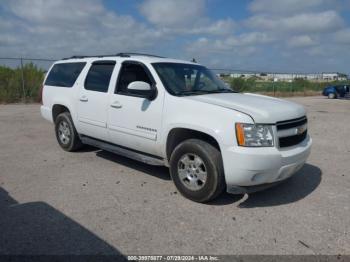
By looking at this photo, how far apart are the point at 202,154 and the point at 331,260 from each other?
5.78 ft

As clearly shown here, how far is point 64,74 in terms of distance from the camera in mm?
6656

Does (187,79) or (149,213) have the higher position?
(187,79)

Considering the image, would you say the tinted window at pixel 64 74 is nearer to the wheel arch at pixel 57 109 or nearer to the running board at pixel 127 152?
the wheel arch at pixel 57 109

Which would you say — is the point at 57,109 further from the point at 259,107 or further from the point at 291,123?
the point at 291,123

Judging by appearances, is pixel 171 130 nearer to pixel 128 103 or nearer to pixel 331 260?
pixel 128 103

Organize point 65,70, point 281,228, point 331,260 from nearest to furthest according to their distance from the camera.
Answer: point 331,260 < point 281,228 < point 65,70

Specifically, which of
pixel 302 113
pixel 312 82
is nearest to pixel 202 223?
pixel 302 113

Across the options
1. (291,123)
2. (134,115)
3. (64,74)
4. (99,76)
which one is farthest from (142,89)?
(64,74)

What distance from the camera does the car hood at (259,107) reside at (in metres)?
3.83

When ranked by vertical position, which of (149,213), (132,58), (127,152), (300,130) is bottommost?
(149,213)

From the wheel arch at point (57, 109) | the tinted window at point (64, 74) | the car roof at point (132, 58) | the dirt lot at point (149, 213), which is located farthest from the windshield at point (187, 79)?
the wheel arch at point (57, 109)

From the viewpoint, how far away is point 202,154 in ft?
13.2

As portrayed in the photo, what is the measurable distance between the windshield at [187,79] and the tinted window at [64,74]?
2087 millimetres

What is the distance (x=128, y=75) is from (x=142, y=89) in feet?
2.74
